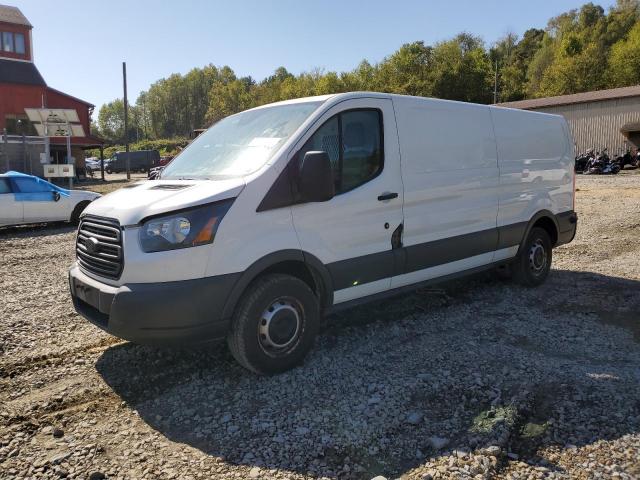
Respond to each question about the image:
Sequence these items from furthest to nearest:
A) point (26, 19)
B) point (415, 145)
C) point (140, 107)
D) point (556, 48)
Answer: point (140, 107), point (556, 48), point (26, 19), point (415, 145)

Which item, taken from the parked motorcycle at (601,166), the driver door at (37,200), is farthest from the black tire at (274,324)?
the parked motorcycle at (601,166)

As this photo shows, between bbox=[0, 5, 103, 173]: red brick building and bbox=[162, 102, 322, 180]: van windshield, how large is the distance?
31.7 meters

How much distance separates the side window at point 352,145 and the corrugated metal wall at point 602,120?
37.6 m

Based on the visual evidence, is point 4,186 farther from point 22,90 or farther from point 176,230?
point 22,90

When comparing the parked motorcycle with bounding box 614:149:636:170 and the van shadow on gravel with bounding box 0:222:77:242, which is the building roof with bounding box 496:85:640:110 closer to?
the parked motorcycle with bounding box 614:149:636:170

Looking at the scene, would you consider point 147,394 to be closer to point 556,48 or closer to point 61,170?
point 61,170

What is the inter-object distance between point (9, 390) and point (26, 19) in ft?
139

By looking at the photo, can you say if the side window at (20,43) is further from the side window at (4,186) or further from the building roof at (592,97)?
the building roof at (592,97)

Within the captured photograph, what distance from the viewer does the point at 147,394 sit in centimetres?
381

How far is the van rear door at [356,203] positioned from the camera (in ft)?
13.8

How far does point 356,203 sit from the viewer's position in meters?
4.41

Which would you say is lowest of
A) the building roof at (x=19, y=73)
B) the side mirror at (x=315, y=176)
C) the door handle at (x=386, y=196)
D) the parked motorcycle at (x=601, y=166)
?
the door handle at (x=386, y=196)

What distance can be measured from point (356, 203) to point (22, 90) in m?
38.4

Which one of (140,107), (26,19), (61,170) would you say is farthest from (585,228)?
(140,107)
